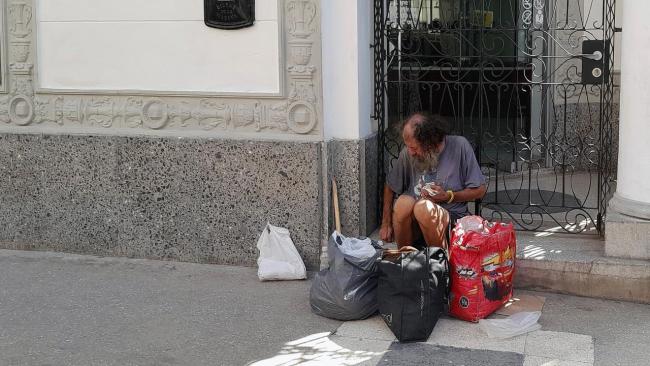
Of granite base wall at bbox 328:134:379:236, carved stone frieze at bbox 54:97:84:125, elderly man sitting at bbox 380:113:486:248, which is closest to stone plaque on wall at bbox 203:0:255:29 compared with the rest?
granite base wall at bbox 328:134:379:236

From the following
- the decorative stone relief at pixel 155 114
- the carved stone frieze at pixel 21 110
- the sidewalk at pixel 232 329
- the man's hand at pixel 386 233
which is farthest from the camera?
the carved stone frieze at pixel 21 110

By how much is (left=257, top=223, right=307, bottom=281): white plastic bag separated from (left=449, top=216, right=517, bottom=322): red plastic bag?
1.31 m

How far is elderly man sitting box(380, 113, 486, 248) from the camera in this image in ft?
19.5

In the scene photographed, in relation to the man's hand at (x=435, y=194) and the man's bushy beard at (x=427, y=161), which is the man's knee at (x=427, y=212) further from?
the man's bushy beard at (x=427, y=161)

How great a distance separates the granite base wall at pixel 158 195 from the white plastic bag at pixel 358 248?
0.77 meters

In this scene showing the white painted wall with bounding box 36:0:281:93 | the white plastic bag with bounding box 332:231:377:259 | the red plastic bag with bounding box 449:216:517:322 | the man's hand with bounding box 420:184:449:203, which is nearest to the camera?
the red plastic bag with bounding box 449:216:517:322

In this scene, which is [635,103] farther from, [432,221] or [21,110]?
[21,110]

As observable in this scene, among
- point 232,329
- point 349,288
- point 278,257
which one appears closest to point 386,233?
point 278,257

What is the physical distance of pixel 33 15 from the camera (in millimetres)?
7156

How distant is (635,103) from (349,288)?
211 centimetres

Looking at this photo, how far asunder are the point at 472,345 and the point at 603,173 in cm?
199

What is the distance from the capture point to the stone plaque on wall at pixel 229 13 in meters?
6.64

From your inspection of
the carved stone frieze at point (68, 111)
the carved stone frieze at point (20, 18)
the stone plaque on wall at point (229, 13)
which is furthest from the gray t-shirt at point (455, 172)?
the carved stone frieze at point (20, 18)

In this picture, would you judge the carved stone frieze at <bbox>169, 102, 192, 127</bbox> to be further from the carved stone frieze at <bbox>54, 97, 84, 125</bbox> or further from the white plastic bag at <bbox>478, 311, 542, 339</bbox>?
the white plastic bag at <bbox>478, 311, 542, 339</bbox>
